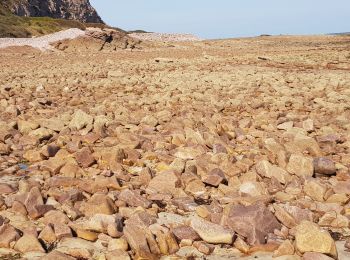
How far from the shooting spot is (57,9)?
91062 mm

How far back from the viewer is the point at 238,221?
4258 mm

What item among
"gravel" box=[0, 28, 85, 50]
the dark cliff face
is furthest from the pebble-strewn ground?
the dark cliff face

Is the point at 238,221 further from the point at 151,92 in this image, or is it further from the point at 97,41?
Answer: the point at 97,41

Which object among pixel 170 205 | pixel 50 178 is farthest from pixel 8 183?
pixel 170 205

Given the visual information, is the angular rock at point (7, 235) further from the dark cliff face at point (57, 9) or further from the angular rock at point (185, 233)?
the dark cliff face at point (57, 9)

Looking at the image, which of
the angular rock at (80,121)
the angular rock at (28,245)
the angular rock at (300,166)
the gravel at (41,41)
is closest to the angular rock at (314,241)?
the angular rock at (300,166)

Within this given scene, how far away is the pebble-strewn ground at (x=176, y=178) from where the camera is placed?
13.3 ft

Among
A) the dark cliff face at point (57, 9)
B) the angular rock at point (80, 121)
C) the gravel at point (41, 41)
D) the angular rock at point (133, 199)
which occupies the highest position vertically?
the dark cliff face at point (57, 9)

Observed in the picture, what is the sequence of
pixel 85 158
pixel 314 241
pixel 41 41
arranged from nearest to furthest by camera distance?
pixel 314 241
pixel 85 158
pixel 41 41

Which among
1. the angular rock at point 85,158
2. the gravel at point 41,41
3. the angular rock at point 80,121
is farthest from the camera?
the gravel at point 41,41

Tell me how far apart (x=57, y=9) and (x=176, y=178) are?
91953 mm

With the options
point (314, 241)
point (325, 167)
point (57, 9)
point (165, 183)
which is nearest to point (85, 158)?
point (165, 183)

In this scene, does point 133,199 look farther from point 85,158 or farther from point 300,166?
point 300,166

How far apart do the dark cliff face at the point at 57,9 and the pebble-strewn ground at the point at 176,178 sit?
66.3 meters
